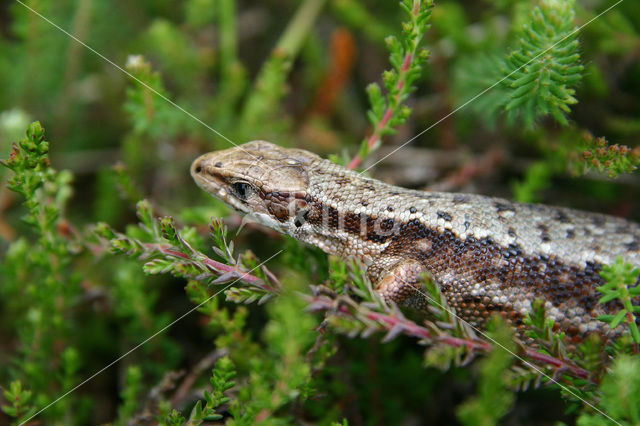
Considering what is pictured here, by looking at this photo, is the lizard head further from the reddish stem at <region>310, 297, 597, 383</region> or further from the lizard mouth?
the reddish stem at <region>310, 297, 597, 383</region>

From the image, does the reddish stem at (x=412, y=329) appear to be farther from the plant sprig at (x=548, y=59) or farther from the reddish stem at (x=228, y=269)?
the plant sprig at (x=548, y=59)

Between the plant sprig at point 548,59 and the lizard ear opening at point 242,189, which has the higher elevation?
the plant sprig at point 548,59

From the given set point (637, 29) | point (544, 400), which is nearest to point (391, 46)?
point (544, 400)

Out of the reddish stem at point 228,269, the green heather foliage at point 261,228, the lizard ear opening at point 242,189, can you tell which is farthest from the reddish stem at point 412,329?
the lizard ear opening at point 242,189

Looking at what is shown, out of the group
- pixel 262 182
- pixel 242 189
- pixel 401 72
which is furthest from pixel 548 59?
pixel 242 189

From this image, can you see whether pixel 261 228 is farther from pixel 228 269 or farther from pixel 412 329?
pixel 412 329

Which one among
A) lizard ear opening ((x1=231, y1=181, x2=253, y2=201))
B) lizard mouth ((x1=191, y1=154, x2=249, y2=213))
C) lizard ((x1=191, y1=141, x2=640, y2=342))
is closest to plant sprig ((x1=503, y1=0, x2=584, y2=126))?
lizard ((x1=191, y1=141, x2=640, y2=342))

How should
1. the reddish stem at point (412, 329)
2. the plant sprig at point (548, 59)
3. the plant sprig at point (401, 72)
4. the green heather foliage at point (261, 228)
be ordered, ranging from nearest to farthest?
the reddish stem at point (412, 329) → the green heather foliage at point (261, 228) → the plant sprig at point (548, 59) → the plant sprig at point (401, 72)

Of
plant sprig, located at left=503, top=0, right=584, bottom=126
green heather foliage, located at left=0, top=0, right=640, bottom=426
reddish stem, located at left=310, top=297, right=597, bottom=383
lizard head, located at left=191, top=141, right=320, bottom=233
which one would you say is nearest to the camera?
reddish stem, located at left=310, top=297, right=597, bottom=383
